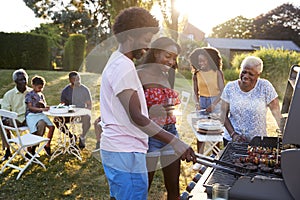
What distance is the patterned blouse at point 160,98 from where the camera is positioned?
7.95ft

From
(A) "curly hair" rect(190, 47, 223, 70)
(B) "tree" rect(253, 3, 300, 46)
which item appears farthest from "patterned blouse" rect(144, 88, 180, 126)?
(B) "tree" rect(253, 3, 300, 46)

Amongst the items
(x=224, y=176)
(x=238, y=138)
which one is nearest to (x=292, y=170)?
(x=224, y=176)

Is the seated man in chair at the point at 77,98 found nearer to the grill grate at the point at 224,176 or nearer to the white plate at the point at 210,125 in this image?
the white plate at the point at 210,125

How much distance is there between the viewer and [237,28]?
49344 millimetres

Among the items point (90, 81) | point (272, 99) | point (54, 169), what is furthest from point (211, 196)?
point (90, 81)

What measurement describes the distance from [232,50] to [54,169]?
Answer: 32.5 meters

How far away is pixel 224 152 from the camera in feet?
7.26

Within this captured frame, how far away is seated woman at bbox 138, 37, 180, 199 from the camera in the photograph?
2.44 meters

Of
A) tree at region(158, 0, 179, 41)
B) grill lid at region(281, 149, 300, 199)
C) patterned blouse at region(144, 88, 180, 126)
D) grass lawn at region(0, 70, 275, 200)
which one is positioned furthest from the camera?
tree at region(158, 0, 179, 41)

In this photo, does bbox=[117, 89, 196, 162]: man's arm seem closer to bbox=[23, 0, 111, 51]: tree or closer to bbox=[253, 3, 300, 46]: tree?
bbox=[23, 0, 111, 51]: tree

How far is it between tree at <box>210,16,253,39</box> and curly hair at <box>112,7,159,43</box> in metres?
47.3

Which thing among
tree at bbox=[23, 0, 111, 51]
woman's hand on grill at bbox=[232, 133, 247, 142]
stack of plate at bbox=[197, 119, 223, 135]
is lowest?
stack of plate at bbox=[197, 119, 223, 135]

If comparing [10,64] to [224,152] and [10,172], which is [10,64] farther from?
[224,152]

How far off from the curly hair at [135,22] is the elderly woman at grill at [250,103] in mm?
1157
